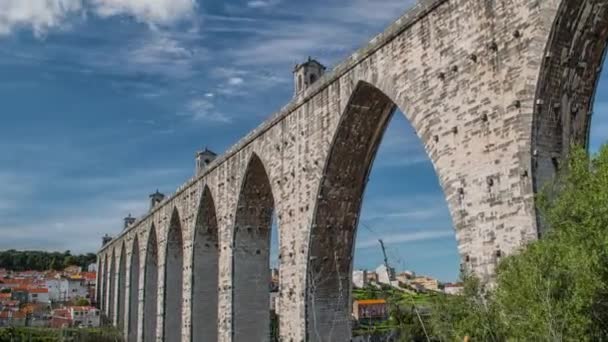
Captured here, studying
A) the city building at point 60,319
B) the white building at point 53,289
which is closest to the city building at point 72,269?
the white building at point 53,289

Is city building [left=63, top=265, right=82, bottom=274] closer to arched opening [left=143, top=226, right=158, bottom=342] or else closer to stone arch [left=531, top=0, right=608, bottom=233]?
arched opening [left=143, top=226, right=158, bottom=342]

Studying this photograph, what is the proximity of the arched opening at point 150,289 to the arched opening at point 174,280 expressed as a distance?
13.6 ft

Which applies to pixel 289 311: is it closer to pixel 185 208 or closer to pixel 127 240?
pixel 185 208

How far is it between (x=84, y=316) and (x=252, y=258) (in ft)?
126

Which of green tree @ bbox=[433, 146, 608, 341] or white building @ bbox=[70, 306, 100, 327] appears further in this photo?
white building @ bbox=[70, 306, 100, 327]

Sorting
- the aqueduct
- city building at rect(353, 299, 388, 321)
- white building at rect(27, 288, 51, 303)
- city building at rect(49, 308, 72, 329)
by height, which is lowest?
city building at rect(49, 308, 72, 329)

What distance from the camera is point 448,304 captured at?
7.88m

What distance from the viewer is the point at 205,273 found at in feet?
80.0

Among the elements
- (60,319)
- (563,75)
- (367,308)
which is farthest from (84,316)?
(563,75)

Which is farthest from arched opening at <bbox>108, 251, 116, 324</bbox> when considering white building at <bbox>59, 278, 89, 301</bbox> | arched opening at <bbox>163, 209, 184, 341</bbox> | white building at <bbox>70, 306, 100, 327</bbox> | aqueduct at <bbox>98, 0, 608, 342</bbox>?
white building at <bbox>59, 278, 89, 301</bbox>

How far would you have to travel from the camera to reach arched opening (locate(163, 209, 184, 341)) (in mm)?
27703

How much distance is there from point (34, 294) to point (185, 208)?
59.1 meters

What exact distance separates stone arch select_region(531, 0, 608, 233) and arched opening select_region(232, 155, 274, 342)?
38.2ft

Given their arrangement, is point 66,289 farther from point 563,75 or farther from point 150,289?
point 563,75
